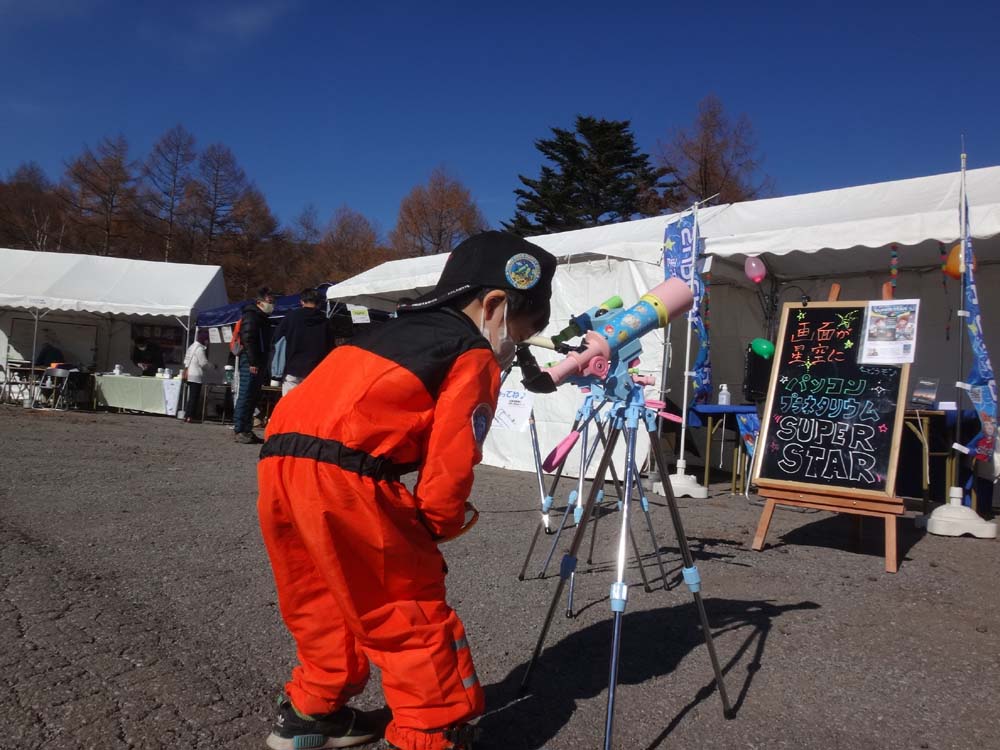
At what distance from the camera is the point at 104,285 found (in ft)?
52.1

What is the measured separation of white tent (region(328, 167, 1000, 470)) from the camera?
21.5ft

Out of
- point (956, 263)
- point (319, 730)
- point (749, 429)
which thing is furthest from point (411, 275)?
point (319, 730)

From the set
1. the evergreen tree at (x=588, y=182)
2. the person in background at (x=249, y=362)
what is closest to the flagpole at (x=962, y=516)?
the person in background at (x=249, y=362)

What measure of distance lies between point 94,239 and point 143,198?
11.3 ft

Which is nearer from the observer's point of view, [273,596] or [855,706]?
[855,706]

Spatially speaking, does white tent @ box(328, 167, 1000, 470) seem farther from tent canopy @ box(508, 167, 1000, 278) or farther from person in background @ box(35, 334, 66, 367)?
person in background @ box(35, 334, 66, 367)

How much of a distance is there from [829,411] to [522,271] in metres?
4.18

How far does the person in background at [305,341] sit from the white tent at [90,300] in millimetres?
8146

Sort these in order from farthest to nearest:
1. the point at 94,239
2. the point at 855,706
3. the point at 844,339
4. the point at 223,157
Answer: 1. the point at 223,157
2. the point at 94,239
3. the point at 844,339
4. the point at 855,706

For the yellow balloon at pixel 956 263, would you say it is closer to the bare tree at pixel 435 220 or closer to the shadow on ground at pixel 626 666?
the shadow on ground at pixel 626 666

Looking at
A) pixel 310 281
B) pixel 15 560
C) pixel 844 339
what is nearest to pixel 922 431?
pixel 844 339

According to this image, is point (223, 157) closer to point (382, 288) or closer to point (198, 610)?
point (382, 288)

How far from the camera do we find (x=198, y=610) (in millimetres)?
3242

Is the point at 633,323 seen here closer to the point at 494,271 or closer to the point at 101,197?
the point at 494,271
